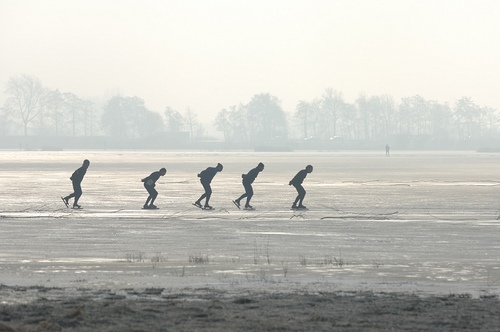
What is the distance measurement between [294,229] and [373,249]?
443 centimetres

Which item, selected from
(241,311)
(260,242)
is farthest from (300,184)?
(241,311)

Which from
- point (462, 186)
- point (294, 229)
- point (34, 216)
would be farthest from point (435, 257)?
point (462, 186)

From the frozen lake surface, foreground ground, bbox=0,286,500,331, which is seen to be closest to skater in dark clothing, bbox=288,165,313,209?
the frozen lake surface

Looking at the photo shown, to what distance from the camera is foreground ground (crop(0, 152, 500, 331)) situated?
11234mm

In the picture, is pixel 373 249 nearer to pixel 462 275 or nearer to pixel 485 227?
pixel 462 275

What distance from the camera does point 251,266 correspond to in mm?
15977

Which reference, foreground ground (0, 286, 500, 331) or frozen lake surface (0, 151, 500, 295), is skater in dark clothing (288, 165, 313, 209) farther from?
foreground ground (0, 286, 500, 331)

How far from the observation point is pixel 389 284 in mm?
13945

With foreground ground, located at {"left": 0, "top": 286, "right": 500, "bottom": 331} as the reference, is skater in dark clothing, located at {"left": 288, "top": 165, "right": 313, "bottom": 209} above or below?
above

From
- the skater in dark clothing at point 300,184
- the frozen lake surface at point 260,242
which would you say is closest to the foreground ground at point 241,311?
the frozen lake surface at point 260,242

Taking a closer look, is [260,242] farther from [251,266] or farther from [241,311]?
[241,311]

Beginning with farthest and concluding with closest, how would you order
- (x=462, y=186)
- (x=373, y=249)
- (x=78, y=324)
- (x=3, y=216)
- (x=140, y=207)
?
(x=462, y=186), (x=140, y=207), (x=3, y=216), (x=373, y=249), (x=78, y=324)

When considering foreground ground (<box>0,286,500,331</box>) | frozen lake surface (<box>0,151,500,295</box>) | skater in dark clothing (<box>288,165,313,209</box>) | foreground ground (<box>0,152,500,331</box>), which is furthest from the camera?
skater in dark clothing (<box>288,165,313,209</box>)

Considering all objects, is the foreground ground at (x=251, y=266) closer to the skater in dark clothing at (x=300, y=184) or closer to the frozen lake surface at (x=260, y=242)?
the frozen lake surface at (x=260, y=242)
